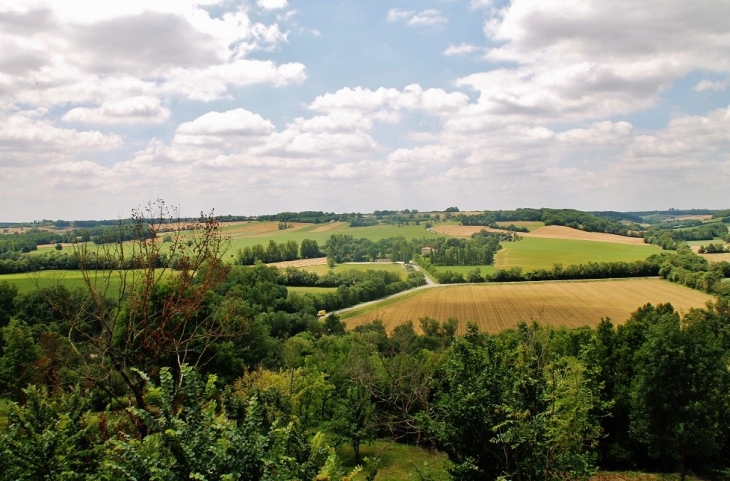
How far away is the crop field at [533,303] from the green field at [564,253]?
11.2 metres

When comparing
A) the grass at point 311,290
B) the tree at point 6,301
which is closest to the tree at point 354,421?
the tree at point 6,301

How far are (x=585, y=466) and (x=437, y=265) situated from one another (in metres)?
105

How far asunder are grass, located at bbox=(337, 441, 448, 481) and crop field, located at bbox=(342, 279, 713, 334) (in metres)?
30.2

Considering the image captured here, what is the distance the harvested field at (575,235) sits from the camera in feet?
393

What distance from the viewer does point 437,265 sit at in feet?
376

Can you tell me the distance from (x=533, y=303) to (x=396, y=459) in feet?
163

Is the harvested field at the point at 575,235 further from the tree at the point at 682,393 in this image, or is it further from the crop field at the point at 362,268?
the tree at the point at 682,393

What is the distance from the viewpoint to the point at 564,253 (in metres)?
104

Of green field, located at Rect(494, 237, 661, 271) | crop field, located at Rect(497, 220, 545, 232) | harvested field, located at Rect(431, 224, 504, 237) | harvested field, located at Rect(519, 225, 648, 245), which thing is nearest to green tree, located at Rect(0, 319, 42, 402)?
green field, located at Rect(494, 237, 661, 271)

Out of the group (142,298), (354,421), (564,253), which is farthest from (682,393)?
(564,253)

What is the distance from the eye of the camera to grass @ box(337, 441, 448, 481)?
24.5m

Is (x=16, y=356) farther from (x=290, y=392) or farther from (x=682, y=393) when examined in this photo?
(x=682, y=393)

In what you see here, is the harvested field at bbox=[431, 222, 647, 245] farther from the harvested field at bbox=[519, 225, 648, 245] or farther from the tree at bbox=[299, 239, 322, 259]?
Answer: the tree at bbox=[299, 239, 322, 259]

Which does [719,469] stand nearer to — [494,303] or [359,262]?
[494,303]
